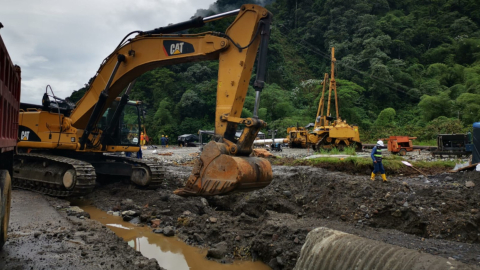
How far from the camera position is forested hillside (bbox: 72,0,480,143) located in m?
38.1

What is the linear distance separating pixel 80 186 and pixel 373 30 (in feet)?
176

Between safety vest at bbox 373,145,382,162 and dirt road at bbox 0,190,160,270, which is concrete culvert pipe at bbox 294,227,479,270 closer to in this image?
dirt road at bbox 0,190,160,270

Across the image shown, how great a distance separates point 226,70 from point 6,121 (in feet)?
10.6

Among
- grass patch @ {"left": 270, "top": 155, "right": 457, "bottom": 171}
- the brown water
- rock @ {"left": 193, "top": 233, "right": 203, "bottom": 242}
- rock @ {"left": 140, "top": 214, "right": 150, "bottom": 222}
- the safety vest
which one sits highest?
the safety vest

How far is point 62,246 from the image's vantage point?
15.4ft

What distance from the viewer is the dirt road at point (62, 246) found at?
4.12 meters

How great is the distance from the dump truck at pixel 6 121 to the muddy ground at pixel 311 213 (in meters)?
2.81

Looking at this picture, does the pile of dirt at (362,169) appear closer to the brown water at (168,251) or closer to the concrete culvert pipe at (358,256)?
the brown water at (168,251)

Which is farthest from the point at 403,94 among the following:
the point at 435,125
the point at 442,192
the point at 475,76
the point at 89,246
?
the point at 89,246

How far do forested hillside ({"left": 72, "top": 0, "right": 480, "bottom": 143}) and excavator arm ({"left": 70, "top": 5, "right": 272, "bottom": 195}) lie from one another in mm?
26603

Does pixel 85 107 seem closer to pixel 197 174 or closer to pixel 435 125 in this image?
pixel 197 174

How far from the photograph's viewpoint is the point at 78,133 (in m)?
9.23

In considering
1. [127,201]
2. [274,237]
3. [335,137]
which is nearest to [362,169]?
[274,237]

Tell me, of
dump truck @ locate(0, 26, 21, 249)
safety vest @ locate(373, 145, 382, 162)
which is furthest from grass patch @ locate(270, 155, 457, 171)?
dump truck @ locate(0, 26, 21, 249)
